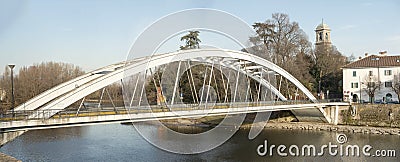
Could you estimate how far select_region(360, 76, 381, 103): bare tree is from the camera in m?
40.4

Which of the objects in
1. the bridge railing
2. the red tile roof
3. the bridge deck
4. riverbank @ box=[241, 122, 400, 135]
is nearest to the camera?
the bridge deck

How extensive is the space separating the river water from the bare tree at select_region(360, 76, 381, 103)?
10.8 meters

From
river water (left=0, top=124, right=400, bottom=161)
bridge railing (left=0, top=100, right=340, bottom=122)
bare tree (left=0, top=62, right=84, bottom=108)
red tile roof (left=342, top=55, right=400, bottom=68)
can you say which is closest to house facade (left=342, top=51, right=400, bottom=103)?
red tile roof (left=342, top=55, right=400, bottom=68)

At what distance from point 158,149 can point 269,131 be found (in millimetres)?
12197

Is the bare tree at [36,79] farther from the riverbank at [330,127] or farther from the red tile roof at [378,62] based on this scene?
the red tile roof at [378,62]

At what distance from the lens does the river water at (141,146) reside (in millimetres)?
21500

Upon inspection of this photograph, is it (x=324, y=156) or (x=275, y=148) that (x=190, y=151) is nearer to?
(x=275, y=148)

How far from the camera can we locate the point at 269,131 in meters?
33.2

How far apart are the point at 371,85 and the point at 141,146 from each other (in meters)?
26.6

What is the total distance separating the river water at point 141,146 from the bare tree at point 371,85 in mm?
10790

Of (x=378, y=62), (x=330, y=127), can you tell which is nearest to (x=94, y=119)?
(x=330, y=127)

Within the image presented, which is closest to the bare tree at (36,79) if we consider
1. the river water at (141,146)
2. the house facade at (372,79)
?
the river water at (141,146)

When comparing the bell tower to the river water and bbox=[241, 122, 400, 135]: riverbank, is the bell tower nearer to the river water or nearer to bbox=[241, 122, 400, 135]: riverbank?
bbox=[241, 122, 400, 135]: riverbank

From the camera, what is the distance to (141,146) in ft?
81.9
